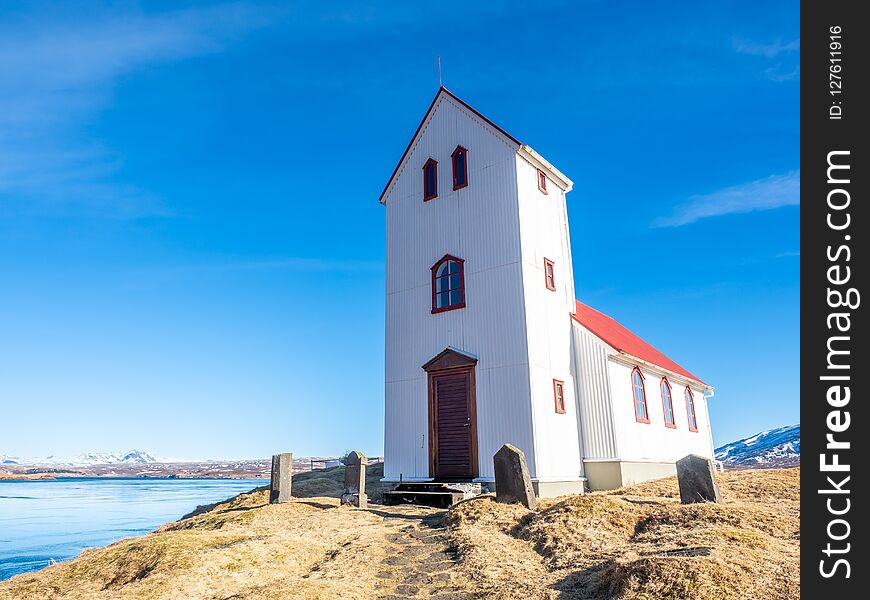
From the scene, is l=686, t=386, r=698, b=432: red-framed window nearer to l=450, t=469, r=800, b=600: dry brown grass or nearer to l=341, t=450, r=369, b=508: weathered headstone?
l=450, t=469, r=800, b=600: dry brown grass

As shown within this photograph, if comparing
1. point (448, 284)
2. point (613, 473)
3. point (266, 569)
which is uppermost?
point (448, 284)

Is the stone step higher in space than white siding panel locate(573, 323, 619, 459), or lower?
lower

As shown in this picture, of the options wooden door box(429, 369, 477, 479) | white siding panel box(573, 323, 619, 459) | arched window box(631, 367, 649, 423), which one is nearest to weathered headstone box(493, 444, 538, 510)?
wooden door box(429, 369, 477, 479)

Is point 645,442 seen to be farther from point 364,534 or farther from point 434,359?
point 364,534

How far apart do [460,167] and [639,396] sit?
1251cm

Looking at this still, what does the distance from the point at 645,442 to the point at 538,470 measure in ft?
22.2

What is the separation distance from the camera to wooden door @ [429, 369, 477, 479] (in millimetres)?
20125

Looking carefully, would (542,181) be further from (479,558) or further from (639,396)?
(479,558)

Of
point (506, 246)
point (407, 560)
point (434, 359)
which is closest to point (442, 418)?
A: point (434, 359)

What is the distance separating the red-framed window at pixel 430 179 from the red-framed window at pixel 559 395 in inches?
367

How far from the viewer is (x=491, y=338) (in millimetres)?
20750

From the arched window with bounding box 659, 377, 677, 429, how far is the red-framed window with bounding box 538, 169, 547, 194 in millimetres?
11079

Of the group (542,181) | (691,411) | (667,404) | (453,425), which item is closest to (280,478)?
(453,425)

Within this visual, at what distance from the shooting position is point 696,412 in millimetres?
30406
